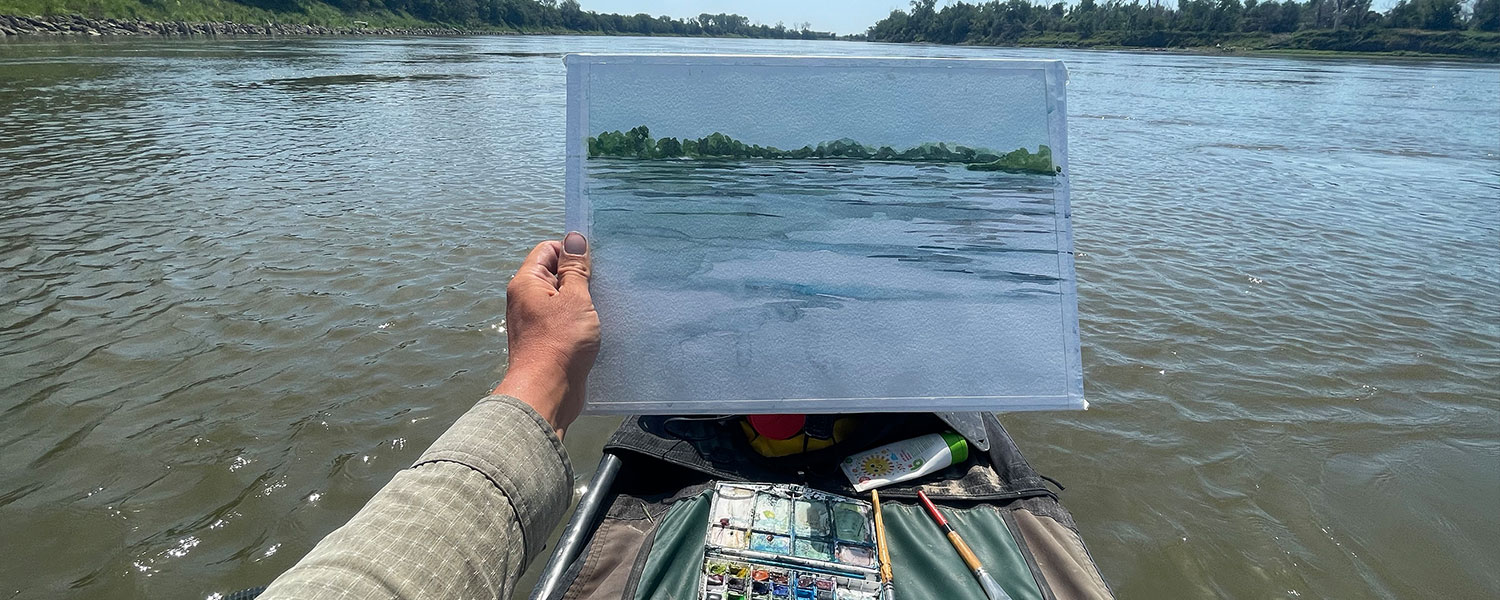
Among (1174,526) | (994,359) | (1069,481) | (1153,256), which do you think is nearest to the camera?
(994,359)

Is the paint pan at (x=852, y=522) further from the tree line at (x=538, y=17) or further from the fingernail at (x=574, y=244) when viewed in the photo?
the tree line at (x=538, y=17)

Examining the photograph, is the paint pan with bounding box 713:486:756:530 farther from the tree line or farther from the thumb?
the tree line

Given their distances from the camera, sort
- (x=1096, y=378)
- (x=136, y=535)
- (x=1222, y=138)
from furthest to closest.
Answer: (x=1222, y=138) → (x=1096, y=378) → (x=136, y=535)

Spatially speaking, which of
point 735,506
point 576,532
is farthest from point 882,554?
point 576,532

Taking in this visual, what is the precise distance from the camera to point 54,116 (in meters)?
→ 12.2

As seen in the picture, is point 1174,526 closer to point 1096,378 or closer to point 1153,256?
point 1096,378

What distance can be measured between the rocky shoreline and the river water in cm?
3396

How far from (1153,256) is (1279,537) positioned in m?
4.22

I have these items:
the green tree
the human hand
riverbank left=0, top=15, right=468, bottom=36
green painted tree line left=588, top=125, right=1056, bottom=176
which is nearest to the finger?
the human hand

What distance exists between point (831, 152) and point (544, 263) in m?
1.07

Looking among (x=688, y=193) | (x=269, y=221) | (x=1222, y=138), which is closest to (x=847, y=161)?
(x=688, y=193)

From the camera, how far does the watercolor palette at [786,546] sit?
1.75m

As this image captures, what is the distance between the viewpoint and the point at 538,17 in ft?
340

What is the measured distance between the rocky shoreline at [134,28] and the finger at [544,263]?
45147mm
